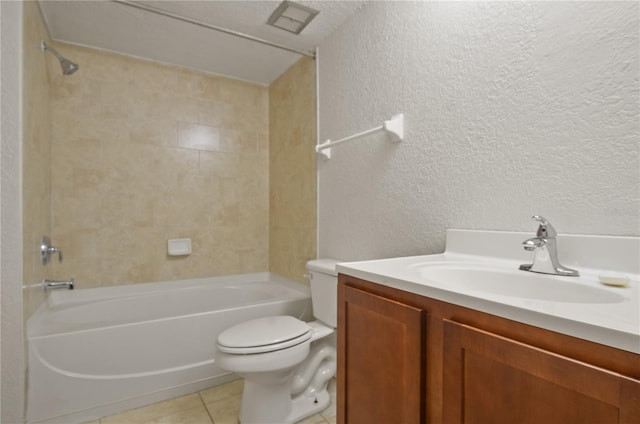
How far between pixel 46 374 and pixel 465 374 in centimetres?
181

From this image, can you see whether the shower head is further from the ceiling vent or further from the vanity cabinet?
the vanity cabinet

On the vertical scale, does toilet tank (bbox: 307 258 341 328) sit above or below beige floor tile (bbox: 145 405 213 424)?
above

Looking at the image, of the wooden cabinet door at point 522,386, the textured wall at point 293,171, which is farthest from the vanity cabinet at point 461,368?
the textured wall at point 293,171

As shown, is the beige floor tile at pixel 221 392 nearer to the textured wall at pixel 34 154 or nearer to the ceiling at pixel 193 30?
the textured wall at pixel 34 154

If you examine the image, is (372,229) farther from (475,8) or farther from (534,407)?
(534,407)

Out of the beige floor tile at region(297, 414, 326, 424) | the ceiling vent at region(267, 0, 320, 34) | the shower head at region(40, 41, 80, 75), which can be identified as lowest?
the beige floor tile at region(297, 414, 326, 424)

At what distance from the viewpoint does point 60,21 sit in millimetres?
1867

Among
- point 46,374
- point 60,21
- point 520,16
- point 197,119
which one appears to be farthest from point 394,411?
point 60,21

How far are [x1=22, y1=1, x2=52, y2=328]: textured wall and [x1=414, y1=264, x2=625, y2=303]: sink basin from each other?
1664 mm

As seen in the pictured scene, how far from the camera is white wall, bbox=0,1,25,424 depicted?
1252 mm

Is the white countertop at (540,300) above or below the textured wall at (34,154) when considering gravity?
below

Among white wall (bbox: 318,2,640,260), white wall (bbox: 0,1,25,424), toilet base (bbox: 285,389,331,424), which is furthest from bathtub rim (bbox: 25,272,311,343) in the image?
white wall (bbox: 318,2,640,260)

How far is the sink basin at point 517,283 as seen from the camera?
0.72 m

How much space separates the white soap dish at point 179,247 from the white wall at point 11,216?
110cm
